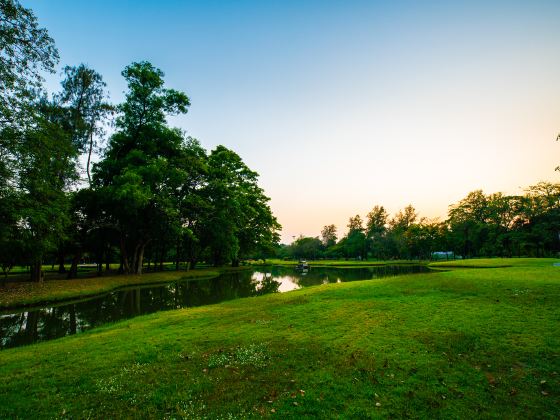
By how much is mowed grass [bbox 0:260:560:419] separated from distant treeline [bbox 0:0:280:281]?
14.6 m

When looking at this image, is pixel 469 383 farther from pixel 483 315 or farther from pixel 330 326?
pixel 483 315

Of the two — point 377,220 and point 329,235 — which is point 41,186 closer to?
point 377,220

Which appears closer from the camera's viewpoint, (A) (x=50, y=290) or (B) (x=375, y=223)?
(A) (x=50, y=290)

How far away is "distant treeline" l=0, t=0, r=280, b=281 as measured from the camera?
18.4 m

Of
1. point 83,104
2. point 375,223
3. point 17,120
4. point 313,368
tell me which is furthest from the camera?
point 375,223

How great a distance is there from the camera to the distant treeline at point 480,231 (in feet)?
244

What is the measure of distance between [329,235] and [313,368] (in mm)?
164612

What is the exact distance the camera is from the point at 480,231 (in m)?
85.5

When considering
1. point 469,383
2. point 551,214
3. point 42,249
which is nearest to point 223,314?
→ point 469,383

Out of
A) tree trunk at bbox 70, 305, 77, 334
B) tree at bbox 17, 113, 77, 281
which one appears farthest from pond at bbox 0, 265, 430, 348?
tree at bbox 17, 113, 77, 281

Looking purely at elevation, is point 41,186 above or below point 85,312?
above

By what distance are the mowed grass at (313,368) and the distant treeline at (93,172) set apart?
1461 centimetres

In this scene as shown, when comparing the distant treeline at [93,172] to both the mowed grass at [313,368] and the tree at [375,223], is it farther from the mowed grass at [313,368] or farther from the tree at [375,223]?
the tree at [375,223]

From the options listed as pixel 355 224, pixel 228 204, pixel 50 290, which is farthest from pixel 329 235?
pixel 50 290
